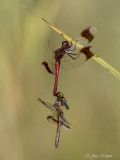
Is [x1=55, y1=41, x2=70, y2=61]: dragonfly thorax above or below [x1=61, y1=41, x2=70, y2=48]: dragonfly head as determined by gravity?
below

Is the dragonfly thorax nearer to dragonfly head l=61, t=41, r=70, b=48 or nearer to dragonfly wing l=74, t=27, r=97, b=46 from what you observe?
dragonfly head l=61, t=41, r=70, b=48

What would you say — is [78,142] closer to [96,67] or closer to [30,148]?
[30,148]

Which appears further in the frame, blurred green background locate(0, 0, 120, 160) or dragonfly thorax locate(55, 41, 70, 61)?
blurred green background locate(0, 0, 120, 160)

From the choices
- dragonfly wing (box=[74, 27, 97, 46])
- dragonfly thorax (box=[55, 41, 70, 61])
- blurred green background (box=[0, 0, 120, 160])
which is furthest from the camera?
blurred green background (box=[0, 0, 120, 160])

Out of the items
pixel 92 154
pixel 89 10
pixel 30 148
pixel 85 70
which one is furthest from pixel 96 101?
pixel 89 10

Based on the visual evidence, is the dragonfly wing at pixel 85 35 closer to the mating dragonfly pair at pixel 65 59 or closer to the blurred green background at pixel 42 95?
the mating dragonfly pair at pixel 65 59

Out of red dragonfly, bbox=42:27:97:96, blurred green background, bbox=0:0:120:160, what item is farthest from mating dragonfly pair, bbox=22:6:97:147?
blurred green background, bbox=0:0:120:160
